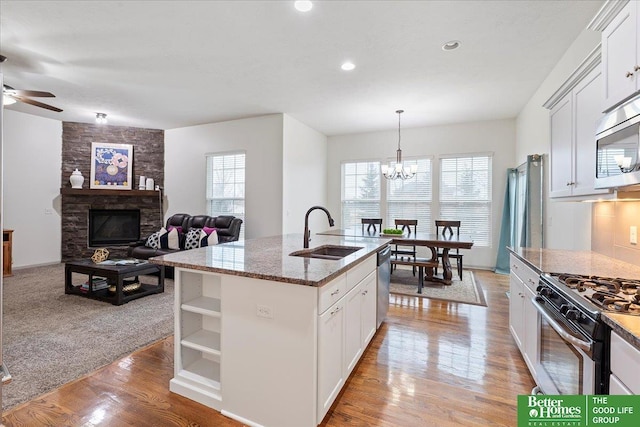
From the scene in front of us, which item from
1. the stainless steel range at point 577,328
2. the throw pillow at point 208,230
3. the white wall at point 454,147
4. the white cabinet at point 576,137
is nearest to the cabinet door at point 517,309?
the stainless steel range at point 577,328

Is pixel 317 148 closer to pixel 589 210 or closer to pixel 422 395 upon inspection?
pixel 589 210

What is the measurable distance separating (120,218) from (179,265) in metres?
6.06

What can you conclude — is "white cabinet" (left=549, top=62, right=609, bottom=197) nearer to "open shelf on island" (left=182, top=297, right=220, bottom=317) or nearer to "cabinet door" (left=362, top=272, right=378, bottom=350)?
"cabinet door" (left=362, top=272, right=378, bottom=350)

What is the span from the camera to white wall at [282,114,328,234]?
5.68m

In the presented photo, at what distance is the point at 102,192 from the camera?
6.23 m

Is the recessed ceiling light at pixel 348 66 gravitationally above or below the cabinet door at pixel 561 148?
above

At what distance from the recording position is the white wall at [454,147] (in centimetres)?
580

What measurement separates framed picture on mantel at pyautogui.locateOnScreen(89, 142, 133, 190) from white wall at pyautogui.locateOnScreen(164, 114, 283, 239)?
0.79m

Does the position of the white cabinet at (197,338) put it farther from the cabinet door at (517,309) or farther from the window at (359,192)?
the window at (359,192)

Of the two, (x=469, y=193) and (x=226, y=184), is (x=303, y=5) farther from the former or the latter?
(x=469, y=193)

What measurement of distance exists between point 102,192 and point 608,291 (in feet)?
25.7

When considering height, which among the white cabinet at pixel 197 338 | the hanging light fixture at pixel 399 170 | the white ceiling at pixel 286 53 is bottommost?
the white cabinet at pixel 197 338

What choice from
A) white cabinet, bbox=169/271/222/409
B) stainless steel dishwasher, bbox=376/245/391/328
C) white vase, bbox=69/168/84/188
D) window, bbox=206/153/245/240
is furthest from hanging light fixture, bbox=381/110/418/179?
white vase, bbox=69/168/84/188

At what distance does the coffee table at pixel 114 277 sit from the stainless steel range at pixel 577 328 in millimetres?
4260
